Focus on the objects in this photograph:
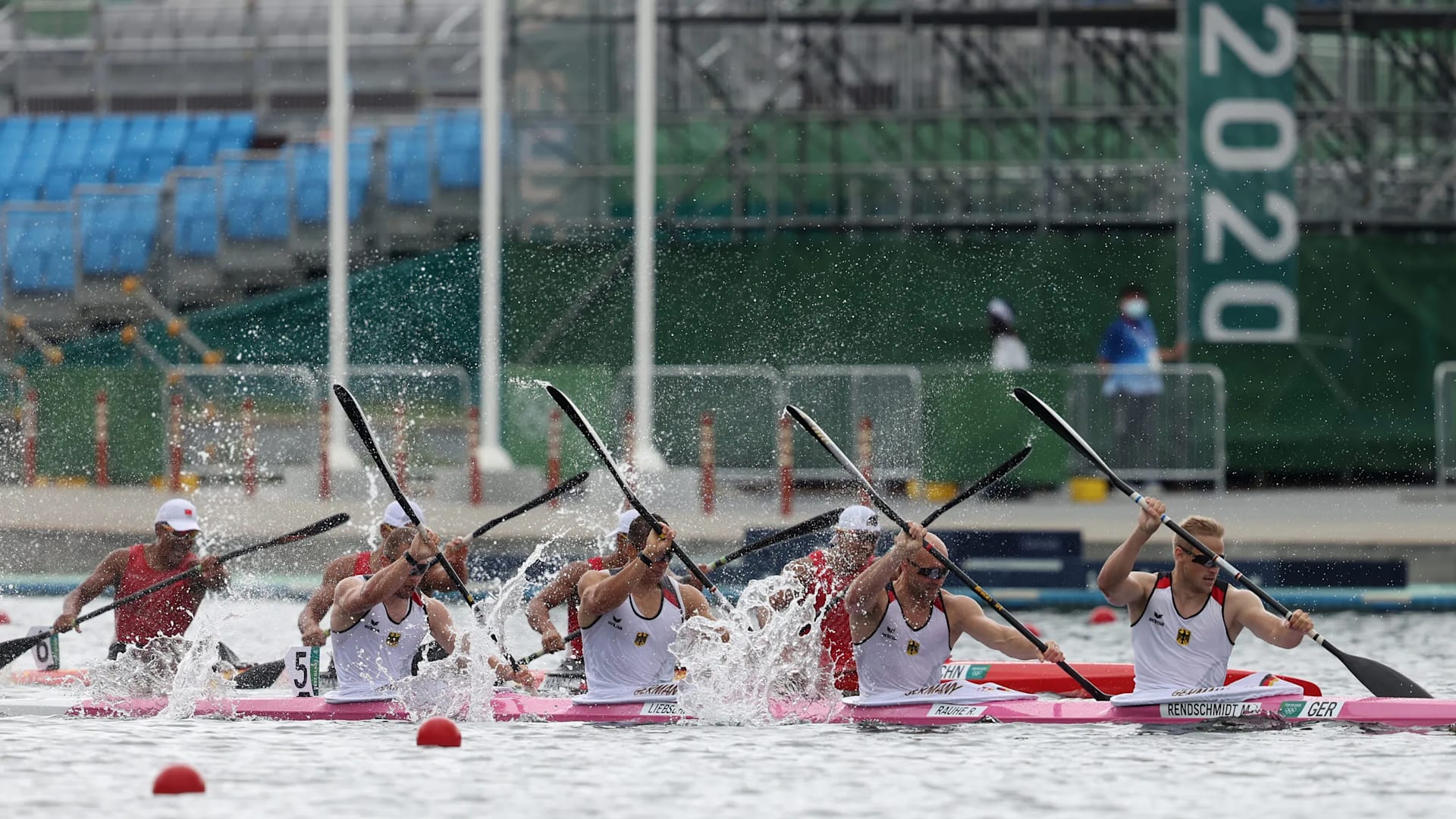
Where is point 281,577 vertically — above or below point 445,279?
below

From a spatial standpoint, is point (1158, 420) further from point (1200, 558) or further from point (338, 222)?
point (1200, 558)

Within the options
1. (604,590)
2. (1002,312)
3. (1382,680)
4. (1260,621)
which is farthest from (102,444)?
(1382,680)

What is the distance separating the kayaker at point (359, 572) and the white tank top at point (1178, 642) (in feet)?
13.4

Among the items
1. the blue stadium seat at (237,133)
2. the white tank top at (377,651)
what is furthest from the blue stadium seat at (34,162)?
the white tank top at (377,651)

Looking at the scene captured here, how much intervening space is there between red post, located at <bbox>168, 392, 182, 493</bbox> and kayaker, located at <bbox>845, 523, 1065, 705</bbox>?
12138 millimetres

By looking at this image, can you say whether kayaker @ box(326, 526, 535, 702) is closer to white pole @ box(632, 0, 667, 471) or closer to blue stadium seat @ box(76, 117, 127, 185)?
white pole @ box(632, 0, 667, 471)

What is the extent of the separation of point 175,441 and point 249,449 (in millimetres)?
960

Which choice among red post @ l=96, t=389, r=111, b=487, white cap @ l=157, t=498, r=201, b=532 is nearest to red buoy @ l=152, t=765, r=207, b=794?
white cap @ l=157, t=498, r=201, b=532

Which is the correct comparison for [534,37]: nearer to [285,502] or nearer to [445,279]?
[445,279]

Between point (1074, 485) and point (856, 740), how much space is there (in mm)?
11535

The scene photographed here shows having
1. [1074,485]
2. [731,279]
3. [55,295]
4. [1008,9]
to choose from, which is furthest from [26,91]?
[1074,485]

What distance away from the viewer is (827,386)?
22266mm

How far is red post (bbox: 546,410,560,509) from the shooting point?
2216 centimetres

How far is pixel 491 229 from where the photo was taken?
72.8 feet
